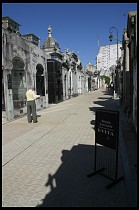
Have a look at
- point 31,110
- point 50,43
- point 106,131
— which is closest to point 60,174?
point 106,131

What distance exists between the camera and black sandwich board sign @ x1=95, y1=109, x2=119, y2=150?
4531mm

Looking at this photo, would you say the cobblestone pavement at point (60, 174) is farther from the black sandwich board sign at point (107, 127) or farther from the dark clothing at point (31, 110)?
the dark clothing at point (31, 110)

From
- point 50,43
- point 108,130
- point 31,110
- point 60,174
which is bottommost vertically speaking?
point 60,174

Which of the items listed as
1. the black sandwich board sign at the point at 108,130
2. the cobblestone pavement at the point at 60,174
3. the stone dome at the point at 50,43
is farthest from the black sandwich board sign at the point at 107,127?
the stone dome at the point at 50,43

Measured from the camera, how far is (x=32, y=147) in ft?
24.1

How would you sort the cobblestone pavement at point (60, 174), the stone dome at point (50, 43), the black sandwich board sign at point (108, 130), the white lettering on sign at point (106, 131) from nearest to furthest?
the cobblestone pavement at point (60, 174)
the black sandwich board sign at point (108, 130)
the white lettering on sign at point (106, 131)
the stone dome at point (50, 43)

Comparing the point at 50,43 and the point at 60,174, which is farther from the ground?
the point at 50,43

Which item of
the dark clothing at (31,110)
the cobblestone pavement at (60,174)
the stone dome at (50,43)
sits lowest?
the cobblestone pavement at (60,174)

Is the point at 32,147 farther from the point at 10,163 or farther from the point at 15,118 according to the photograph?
the point at 15,118

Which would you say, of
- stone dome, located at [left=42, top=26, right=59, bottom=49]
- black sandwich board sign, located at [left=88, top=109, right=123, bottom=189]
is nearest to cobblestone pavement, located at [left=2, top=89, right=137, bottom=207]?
black sandwich board sign, located at [left=88, top=109, right=123, bottom=189]

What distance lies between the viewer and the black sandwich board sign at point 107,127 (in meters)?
4.53

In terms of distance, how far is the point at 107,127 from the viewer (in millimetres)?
4746

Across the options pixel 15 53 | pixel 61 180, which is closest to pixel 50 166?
pixel 61 180

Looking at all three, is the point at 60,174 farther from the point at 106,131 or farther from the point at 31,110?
the point at 31,110
